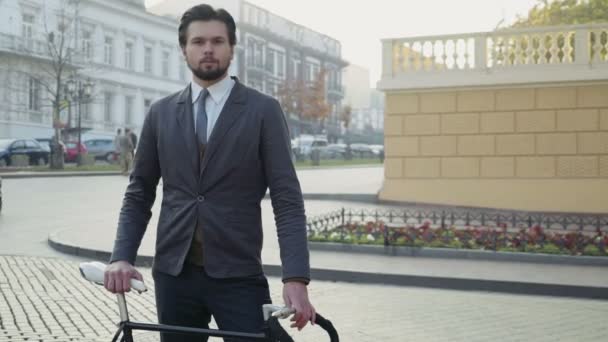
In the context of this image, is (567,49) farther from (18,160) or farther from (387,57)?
(18,160)

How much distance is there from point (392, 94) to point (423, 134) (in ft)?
4.09

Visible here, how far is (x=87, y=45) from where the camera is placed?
50.9m

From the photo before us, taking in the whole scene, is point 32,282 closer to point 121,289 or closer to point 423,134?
point 121,289

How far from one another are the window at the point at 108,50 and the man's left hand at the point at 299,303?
5256 cm

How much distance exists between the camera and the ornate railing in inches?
690

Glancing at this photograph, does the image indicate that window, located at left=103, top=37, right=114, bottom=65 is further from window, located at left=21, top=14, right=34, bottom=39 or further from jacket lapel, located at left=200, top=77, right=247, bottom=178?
jacket lapel, located at left=200, top=77, right=247, bottom=178

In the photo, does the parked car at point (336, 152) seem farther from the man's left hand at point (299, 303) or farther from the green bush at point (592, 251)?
the man's left hand at point (299, 303)

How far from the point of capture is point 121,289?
9.07ft

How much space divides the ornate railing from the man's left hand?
631 inches

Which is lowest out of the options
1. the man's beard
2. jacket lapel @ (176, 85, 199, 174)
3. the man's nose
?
jacket lapel @ (176, 85, 199, 174)

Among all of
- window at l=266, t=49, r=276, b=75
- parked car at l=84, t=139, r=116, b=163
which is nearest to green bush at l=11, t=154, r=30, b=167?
parked car at l=84, t=139, r=116, b=163

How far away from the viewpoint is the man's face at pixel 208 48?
298cm

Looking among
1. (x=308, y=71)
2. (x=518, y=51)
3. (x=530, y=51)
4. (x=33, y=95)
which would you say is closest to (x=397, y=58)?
(x=518, y=51)

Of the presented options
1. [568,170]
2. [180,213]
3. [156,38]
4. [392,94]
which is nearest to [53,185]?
[392,94]
